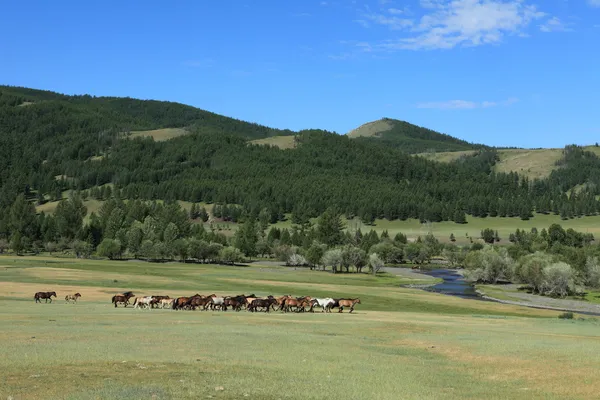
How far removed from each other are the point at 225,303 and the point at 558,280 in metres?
80.0

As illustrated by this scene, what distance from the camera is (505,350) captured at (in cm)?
2948

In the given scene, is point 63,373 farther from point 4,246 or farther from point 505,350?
point 4,246

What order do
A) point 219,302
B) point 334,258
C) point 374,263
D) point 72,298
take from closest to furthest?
point 219,302 < point 72,298 < point 374,263 < point 334,258

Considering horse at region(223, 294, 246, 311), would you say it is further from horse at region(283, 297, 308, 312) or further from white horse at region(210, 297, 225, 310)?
horse at region(283, 297, 308, 312)

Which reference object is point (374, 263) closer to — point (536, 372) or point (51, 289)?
point (51, 289)

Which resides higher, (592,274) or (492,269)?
(592,274)

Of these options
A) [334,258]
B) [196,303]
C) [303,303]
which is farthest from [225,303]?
[334,258]

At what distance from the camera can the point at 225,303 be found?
2119 inches

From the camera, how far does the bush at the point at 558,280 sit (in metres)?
109

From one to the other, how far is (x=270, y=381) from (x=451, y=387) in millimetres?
6769

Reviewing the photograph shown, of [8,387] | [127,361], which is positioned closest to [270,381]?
[127,361]

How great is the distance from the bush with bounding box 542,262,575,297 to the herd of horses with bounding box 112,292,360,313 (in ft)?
224

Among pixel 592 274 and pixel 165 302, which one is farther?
pixel 592 274

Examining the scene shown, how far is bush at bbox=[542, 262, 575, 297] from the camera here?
10925 centimetres
